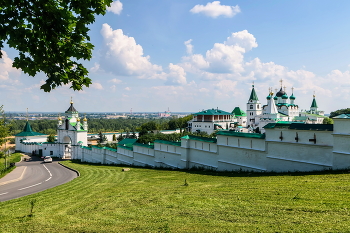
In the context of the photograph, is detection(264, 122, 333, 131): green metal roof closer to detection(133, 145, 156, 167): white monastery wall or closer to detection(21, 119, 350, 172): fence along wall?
detection(21, 119, 350, 172): fence along wall

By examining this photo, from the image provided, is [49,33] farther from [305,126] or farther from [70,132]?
[70,132]

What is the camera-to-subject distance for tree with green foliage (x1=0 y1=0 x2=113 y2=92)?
4574 mm

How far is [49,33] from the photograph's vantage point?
4.89 m

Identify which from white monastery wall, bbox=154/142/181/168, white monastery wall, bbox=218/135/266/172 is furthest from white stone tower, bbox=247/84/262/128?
white monastery wall, bbox=218/135/266/172

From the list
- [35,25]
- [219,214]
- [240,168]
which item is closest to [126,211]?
[219,214]

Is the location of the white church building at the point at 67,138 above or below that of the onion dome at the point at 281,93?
below

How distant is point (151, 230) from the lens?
5.93 meters

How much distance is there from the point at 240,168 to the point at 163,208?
817 centimetres

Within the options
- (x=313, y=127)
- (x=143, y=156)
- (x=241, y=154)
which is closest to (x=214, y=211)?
(x=313, y=127)

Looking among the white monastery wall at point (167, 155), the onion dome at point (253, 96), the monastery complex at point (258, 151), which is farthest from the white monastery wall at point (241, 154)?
the onion dome at point (253, 96)

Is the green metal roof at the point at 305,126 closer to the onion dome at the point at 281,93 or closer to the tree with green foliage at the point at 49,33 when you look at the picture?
the tree with green foliage at the point at 49,33

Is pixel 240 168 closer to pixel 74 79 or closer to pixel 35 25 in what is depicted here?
pixel 74 79

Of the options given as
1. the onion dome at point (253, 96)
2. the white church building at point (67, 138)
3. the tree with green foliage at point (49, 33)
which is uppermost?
the onion dome at point (253, 96)

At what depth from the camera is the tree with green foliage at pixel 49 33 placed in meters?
4.57
